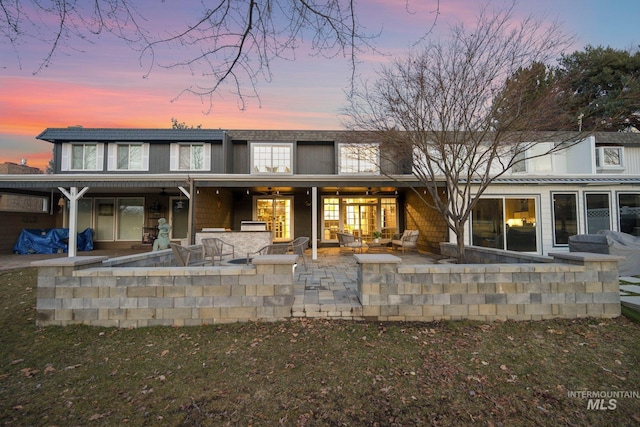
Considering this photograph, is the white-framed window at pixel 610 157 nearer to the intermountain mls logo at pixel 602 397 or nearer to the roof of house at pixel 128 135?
the intermountain mls logo at pixel 602 397

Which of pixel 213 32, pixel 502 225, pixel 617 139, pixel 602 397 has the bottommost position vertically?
pixel 602 397

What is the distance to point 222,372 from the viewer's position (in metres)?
3.25

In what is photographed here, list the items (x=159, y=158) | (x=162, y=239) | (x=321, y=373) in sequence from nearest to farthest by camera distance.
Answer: (x=321, y=373)
(x=162, y=239)
(x=159, y=158)

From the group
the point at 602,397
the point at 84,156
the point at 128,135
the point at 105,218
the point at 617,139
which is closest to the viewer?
the point at 602,397

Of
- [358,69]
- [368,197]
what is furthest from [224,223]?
[358,69]

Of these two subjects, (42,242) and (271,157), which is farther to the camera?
(271,157)

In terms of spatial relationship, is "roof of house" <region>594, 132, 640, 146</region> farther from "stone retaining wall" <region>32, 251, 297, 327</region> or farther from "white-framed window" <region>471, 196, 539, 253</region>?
"stone retaining wall" <region>32, 251, 297, 327</region>

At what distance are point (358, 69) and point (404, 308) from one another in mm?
3205

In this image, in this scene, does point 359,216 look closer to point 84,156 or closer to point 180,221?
point 180,221

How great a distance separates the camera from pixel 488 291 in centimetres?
445

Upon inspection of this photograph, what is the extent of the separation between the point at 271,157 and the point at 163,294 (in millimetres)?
9055

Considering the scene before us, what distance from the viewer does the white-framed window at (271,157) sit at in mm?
12680

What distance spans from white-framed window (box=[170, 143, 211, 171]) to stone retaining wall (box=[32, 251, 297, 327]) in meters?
8.79

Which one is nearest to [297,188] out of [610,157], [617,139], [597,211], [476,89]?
[476,89]
